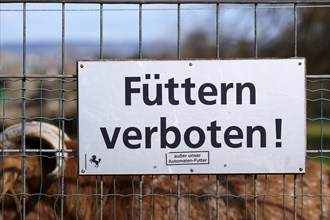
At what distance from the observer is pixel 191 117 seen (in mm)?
5145

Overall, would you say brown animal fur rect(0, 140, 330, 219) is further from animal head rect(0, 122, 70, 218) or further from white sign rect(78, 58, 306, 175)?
white sign rect(78, 58, 306, 175)

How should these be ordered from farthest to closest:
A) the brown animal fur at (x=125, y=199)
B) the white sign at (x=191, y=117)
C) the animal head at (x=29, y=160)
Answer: the brown animal fur at (x=125, y=199)
the animal head at (x=29, y=160)
the white sign at (x=191, y=117)

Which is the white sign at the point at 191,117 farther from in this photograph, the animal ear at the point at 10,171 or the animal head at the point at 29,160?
the animal ear at the point at 10,171

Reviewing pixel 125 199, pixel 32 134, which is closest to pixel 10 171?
pixel 32 134

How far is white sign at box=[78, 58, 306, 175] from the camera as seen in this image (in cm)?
514

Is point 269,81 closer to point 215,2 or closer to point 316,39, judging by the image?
point 215,2

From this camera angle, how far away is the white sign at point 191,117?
5.14 m

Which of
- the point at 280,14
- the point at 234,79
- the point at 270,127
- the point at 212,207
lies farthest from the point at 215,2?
the point at 280,14

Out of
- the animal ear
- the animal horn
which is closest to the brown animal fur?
the animal ear

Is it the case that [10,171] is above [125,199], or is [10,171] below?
above

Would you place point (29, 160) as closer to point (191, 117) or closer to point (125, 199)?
point (125, 199)

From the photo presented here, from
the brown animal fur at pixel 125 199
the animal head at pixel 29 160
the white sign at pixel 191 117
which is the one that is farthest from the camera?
the brown animal fur at pixel 125 199

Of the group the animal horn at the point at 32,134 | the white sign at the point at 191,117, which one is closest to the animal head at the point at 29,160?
the animal horn at the point at 32,134

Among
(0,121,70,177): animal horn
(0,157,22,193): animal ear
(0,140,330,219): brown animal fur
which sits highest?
(0,121,70,177): animal horn
